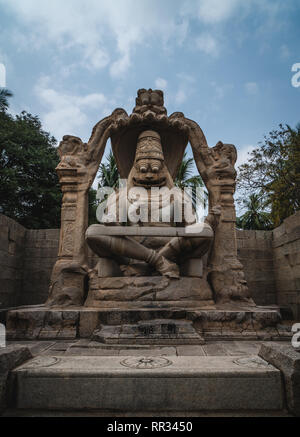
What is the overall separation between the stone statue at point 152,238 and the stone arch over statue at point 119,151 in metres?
0.39

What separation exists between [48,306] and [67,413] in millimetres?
2917

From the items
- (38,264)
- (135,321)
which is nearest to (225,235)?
(135,321)

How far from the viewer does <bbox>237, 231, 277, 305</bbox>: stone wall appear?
7.07 meters

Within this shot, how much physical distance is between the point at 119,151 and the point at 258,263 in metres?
4.07

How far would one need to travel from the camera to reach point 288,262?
636 centimetres

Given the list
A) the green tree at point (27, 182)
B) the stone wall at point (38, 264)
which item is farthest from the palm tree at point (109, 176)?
the stone wall at point (38, 264)

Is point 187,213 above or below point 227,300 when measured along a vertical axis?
above

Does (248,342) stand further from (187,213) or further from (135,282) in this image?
(187,213)

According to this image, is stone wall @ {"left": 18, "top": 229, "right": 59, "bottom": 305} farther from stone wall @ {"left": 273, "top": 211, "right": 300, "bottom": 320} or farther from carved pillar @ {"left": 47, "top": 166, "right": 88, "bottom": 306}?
stone wall @ {"left": 273, "top": 211, "right": 300, "bottom": 320}

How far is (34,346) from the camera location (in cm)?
349

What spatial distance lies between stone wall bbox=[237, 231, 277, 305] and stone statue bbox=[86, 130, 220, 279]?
2.64 metres

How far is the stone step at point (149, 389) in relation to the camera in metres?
1.95

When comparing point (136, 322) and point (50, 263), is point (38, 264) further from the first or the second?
point (136, 322)
